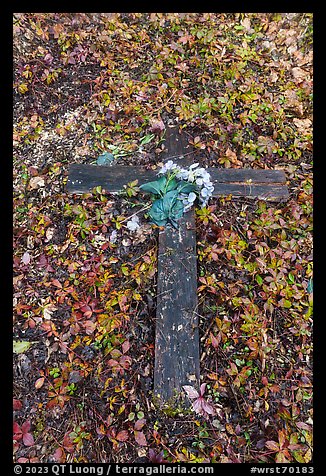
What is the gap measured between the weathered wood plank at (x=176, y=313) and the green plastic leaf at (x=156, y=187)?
285 millimetres

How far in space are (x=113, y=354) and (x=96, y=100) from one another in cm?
248

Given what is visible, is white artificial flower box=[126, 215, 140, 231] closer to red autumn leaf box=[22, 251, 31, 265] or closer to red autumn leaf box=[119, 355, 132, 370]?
red autumn leaf box=[22, 251, 31, 265]

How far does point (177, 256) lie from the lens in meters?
2.57

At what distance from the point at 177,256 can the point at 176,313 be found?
42 cm

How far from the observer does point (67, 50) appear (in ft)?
12.5

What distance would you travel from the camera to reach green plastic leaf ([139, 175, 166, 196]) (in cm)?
281

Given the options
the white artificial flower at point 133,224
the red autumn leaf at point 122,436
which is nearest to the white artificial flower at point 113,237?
the white artificial flower at point 133,224

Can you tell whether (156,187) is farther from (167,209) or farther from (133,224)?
(133,224)

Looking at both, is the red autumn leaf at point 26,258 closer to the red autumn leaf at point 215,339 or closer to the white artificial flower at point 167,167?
the white artificial flower at point 167,167

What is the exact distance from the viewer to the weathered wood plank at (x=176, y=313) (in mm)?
2176

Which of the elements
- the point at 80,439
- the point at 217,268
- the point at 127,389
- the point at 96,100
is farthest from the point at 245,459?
the point at 96,100

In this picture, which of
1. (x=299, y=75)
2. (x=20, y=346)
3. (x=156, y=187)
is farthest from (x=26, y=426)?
(x=299, y=75)

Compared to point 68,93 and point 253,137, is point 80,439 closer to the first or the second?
point 253,137

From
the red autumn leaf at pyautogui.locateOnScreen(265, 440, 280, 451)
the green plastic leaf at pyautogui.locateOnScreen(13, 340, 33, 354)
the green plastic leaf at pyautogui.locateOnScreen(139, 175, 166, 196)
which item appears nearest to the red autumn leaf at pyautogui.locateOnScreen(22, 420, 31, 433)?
the green plastic leaf at pyautogui.locateOnScreen(13, 340, 33, 354)
